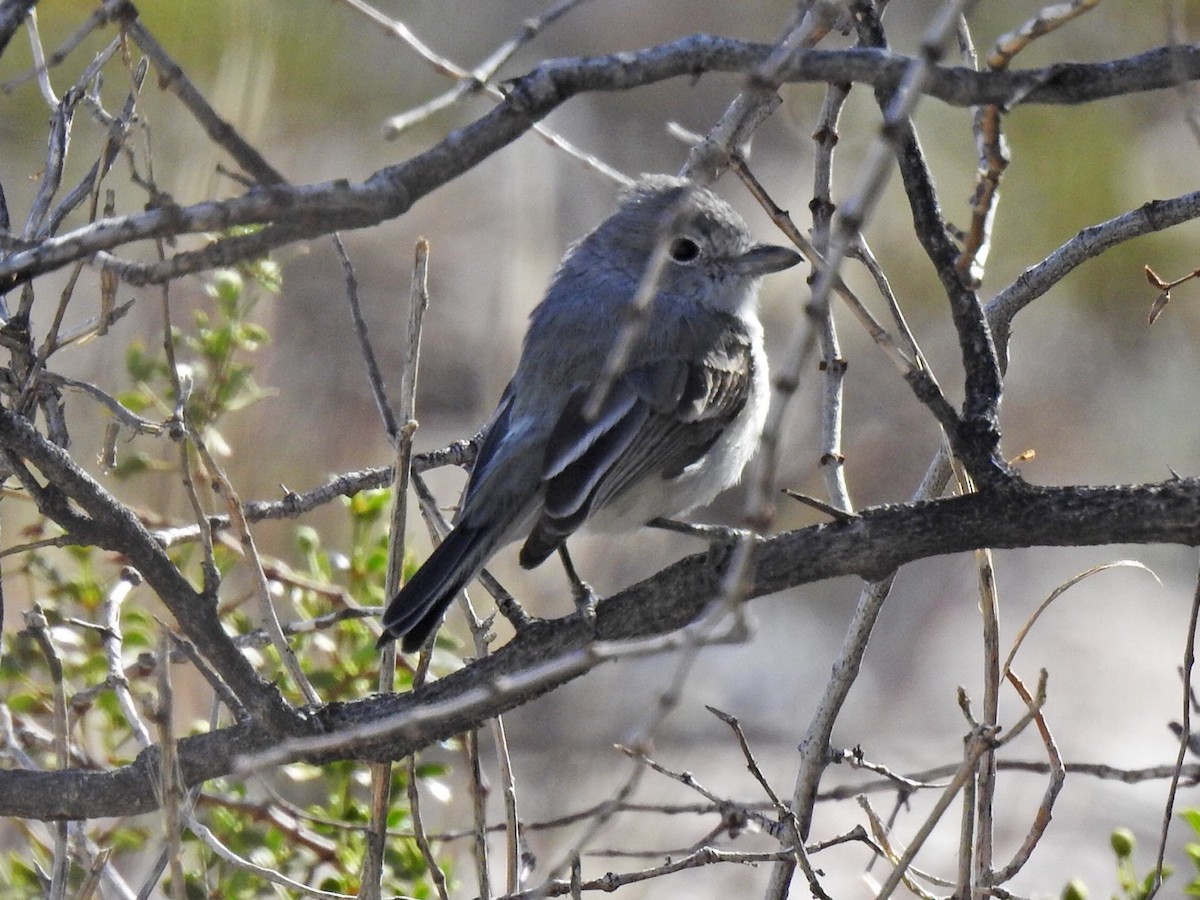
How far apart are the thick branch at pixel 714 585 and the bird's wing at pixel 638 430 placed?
0.60 meters

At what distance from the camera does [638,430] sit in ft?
11.4

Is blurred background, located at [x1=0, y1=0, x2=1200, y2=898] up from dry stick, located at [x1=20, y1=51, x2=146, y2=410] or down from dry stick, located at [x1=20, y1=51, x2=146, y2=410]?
up

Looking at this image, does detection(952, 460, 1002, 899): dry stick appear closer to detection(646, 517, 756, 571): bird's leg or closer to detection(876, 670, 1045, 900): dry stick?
detection(876, 670, 1045, 900): dry stick

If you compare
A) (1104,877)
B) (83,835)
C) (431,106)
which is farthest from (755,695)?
(431,106)

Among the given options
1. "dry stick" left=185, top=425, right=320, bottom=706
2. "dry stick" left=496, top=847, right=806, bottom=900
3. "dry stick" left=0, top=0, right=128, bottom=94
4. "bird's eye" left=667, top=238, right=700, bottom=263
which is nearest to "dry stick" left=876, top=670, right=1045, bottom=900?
"dry stick" left=496, top=847, right=806, bottom=900

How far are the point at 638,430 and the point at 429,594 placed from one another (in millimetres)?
871

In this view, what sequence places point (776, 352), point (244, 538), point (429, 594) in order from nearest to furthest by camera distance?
point (244, 538)
point (429, 594)
point (776, 352)

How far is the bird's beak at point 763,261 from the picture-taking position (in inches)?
154

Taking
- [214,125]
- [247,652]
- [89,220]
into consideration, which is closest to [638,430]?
[247,652]

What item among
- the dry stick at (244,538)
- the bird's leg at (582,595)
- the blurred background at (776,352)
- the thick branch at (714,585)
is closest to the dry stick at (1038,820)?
the thick branch at (714,585)

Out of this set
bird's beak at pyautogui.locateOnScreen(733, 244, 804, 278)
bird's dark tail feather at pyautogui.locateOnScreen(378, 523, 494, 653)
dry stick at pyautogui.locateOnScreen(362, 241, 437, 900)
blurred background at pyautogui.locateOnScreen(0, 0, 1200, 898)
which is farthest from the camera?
blurred background at pyautogui.locateOnScreen(0, 0, 1200, 898)

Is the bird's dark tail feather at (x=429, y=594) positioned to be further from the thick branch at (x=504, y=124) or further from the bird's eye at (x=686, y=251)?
the bird's eye at (x=686, y=251)

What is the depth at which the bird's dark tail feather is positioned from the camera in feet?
9.00

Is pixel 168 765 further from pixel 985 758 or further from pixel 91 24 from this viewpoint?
pixel 985 758
